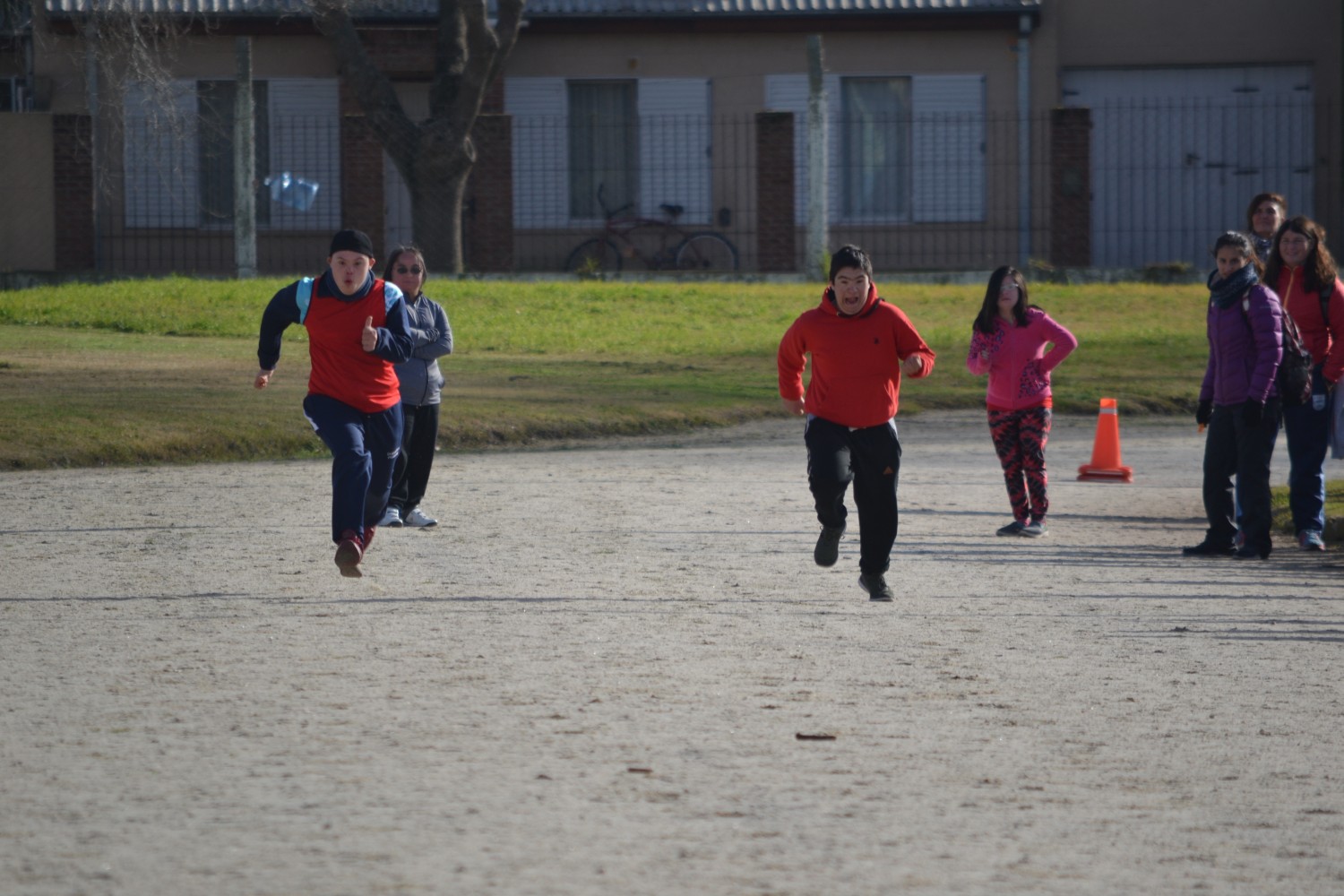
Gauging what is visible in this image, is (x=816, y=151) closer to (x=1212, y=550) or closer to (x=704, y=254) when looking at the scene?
(x=704, y=254)

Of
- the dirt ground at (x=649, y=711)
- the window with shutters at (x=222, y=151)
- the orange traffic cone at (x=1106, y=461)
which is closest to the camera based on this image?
the dirt ground at (x=649, y=711)

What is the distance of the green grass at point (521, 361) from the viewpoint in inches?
589

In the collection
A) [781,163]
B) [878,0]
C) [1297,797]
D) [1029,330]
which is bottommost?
[1297,797]

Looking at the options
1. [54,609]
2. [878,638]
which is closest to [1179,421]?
[878,638]

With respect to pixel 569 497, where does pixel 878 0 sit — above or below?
above

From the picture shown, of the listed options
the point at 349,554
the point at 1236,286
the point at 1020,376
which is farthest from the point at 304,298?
the point at 1236,286

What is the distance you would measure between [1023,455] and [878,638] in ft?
12.5

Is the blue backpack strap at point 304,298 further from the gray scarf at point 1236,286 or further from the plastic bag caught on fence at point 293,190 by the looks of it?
the plastic bag caught on fence at point 293,190

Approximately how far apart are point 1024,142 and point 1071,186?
95 centimetres

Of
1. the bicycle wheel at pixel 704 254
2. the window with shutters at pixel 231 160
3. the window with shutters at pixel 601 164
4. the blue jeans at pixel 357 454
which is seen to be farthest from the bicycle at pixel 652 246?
the blue jeans at pixel 357 454

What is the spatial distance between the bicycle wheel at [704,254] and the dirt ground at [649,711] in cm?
1721

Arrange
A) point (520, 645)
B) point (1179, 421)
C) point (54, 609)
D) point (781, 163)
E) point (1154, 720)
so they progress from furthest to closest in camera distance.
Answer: point (781, 163), point (1179, 421), point (54, 609), point (520, 645), point (1154, 720)

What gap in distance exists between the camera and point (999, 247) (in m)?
28.6

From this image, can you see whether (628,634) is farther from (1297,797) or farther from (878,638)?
(1297,797)
